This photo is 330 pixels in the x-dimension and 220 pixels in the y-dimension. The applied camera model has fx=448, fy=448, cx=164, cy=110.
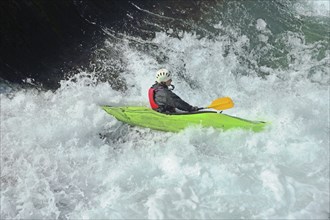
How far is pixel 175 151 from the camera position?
7.73 meters

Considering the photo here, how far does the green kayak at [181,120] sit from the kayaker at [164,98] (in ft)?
0.39

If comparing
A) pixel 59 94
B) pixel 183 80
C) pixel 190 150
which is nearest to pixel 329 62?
pixel 183 80

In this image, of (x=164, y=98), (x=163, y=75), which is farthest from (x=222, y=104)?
(x=163, y=75)

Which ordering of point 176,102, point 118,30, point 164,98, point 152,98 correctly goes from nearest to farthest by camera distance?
point 176,102
point 164,98
point 152,98
point 118,30

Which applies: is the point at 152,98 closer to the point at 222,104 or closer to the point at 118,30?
the point at 222,104

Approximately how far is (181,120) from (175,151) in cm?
58

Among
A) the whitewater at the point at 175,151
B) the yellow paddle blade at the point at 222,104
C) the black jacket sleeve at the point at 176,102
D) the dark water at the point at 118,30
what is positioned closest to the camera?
the whitewater at the point at 175,151

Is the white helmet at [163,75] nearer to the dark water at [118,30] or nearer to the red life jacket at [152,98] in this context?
the red life jacket at [152,98]

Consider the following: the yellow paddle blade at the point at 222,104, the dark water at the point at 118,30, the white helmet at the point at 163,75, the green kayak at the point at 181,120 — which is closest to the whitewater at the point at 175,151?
the green kayak at the point at 181,120

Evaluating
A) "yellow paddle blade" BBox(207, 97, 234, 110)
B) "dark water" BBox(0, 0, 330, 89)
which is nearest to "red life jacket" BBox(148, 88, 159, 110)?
"yellow paddle blade" BBox(207, 97, 234, 110)

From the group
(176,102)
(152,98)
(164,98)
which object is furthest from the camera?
(152,98)

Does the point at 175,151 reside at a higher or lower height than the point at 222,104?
lower

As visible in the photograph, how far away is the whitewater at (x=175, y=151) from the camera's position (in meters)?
6.78

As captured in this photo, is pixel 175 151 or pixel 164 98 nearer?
pixel 175 151
